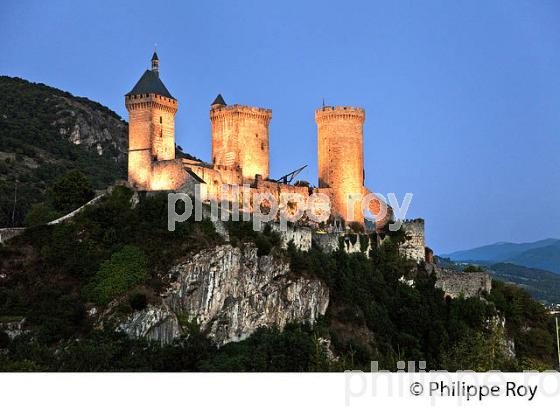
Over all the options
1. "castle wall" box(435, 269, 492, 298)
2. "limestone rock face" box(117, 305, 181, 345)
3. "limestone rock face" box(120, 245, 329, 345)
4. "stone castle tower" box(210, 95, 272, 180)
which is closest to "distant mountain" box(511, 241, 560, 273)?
"castle wall" box(435, 269, 492, 298)

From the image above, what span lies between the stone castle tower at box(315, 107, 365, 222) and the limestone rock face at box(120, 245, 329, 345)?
9.17 meters

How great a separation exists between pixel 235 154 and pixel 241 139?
117 centimetres

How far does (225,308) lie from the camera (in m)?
37.8

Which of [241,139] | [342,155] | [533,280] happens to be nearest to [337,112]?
[342,155]

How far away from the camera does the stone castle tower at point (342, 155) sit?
49.8 m

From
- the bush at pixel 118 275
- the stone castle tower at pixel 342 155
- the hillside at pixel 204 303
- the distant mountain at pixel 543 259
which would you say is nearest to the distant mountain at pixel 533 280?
the distant mountain at pixel 543 259

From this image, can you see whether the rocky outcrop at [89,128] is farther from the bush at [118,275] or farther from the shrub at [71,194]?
the bush at [118,275]

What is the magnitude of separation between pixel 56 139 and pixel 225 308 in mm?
46046

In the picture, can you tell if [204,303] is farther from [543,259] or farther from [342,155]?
[543,259]

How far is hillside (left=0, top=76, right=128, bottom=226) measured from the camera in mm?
62906

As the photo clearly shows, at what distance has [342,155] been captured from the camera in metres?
50.5

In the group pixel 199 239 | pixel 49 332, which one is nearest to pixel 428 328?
pixel 199 239

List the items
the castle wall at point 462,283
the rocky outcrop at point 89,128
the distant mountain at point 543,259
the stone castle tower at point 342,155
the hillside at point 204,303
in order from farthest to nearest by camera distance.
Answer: the distant mountain at point 543,259, the rocky outcrop at point 89,128, the stone castle tower at point 342,155, the castle wall at point 462,283, the hillside at point 204,303

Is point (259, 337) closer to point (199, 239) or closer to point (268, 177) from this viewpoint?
point (199, 239)
